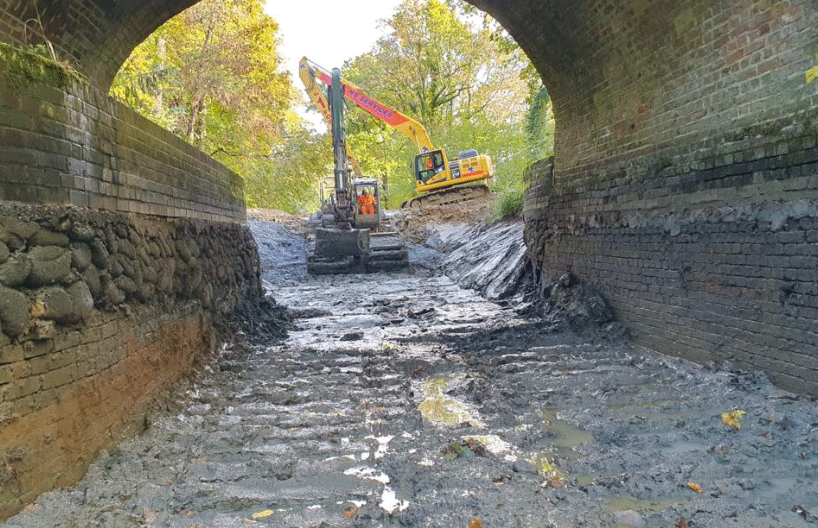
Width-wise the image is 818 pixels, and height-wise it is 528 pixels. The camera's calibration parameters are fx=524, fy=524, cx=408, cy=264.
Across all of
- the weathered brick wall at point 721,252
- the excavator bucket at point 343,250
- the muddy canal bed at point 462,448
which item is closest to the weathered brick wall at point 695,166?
the weathered brick wall at point 721,252

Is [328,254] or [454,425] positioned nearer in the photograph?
[454,425]

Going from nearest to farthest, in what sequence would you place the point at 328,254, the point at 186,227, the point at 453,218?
the point at 186,227 → the point at 328,254 → the point at 453,218

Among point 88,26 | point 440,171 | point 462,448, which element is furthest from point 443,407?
point 440,171

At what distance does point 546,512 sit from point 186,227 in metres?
4.35

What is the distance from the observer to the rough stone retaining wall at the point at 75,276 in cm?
282

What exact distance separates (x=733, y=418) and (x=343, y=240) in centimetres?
1241

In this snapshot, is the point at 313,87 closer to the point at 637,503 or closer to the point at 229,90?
the point at 229,90

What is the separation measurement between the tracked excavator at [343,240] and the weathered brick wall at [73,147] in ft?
33.3

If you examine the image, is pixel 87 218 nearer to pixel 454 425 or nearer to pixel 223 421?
pixel 223 421

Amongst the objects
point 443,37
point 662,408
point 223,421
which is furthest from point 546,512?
point 443,37

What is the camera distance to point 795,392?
417cm

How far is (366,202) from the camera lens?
18344 mm

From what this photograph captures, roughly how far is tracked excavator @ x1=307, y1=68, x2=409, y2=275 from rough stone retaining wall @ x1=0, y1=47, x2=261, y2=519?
10250mm

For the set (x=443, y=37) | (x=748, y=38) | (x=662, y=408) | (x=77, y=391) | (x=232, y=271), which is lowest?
(x=662, y=408)
